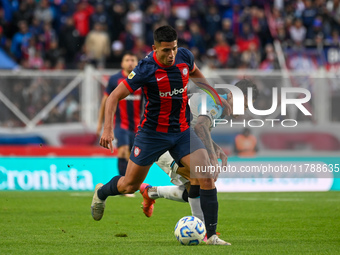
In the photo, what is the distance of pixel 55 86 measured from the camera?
16438 millimetres

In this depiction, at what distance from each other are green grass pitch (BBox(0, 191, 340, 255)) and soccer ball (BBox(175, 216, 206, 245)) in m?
0.13

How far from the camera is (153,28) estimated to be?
18.8 metres

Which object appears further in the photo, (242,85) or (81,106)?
(81,106)

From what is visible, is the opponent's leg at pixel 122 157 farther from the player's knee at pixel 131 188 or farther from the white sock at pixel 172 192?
the player's knee at pixel 131 188

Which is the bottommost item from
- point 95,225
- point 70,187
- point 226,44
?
point 70,187

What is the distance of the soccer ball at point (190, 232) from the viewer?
6762mm

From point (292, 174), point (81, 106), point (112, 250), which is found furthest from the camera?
point (81, 106)

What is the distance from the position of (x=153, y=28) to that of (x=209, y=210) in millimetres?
12349

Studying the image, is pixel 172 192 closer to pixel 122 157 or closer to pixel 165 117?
pixel 165 117

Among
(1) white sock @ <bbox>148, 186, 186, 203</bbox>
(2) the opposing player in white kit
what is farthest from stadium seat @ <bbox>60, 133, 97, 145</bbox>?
(1) white sock @ <bbox>148, 186, 186, 203</bbox>

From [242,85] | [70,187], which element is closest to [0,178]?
[70,187]

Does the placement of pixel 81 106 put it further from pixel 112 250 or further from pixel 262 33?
pixel 112 250

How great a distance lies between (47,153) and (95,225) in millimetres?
6909

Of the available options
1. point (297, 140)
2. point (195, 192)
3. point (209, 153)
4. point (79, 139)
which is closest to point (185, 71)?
point (209, 153)
